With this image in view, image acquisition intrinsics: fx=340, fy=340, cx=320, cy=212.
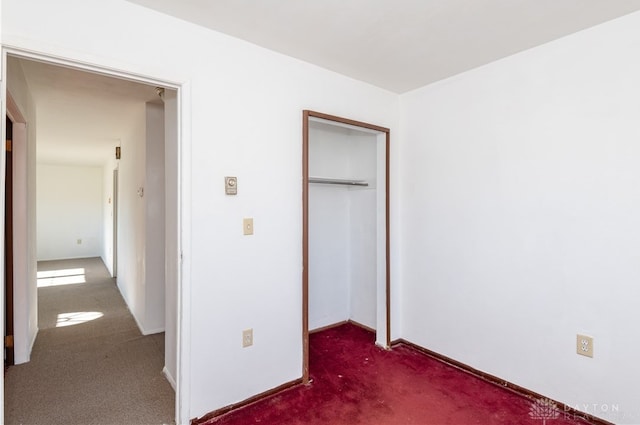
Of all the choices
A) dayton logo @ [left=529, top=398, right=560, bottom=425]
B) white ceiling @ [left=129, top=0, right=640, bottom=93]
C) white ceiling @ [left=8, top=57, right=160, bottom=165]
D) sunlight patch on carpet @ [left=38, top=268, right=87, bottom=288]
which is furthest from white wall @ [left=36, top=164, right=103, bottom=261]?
dayton logo @ [left=529, top=398, right=560, bottom=425]

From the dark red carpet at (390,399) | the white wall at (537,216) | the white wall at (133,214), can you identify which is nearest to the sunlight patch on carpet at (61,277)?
the white wall at (133,214)

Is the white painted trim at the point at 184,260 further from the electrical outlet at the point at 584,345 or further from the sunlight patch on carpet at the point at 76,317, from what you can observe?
the sunlight patch on carpet at the point at 76,317

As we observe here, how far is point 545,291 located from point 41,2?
321 cm

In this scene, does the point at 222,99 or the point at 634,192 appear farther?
the point at 222,99

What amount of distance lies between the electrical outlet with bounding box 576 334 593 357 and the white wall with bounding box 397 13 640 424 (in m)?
0.03

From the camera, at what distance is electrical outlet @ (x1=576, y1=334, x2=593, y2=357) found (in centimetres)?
204

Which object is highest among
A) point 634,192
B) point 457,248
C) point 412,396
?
point 634,192

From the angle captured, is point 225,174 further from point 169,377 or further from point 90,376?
point 90,376

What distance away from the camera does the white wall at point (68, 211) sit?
7766 mm

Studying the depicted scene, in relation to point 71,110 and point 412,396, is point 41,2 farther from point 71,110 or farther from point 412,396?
point 412,396

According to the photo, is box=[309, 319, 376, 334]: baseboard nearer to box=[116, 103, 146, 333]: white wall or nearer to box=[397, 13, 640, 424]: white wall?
box=[397, 13, 640, 424]: white wall

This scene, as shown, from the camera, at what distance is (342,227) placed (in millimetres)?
3707

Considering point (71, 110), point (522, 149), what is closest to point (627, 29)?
point (522, 149)

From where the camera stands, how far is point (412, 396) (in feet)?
7.53
